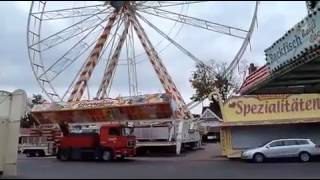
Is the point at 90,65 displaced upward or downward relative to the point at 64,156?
upward

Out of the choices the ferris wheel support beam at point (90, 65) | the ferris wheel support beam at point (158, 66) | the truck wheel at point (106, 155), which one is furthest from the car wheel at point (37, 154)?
the ferris wheel support beam at point (158, 66)

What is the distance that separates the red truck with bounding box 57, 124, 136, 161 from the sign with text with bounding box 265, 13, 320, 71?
50.5 ft

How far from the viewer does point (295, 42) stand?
20.7 m

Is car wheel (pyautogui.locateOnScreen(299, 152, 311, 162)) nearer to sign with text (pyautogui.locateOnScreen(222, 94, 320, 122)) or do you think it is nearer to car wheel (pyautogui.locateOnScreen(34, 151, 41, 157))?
sign with text (pyautogui.locateOnScreen(222, 94, 320, 122))

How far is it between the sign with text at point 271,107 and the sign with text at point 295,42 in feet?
36.7

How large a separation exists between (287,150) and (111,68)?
51.8 ft

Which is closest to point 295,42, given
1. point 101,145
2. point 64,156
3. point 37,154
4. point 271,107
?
point 271,107

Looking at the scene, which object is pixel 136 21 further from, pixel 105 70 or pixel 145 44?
pixel 105 70

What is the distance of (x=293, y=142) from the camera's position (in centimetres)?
3178

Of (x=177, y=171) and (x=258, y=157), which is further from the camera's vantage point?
(x=258, y=157)

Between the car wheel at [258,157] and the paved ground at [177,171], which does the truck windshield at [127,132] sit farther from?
the car wheel at [258,157]

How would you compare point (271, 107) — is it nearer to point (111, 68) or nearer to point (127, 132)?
point (127, 132)

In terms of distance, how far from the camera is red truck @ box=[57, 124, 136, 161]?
1449 inches

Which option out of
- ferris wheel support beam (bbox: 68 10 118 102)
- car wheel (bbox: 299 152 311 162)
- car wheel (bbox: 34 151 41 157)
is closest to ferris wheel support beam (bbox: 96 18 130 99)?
ferris wheel support beam (bbox: 68 10 118 102)
